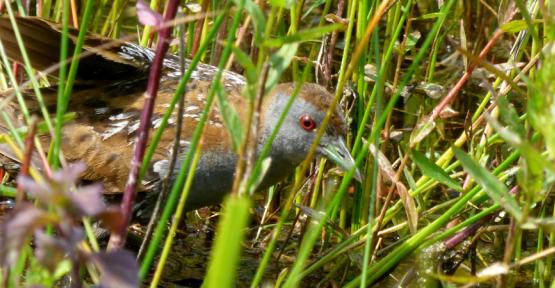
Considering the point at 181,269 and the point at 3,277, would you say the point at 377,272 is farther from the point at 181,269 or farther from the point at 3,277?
the point at 3,277

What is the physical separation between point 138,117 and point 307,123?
2.33 feet

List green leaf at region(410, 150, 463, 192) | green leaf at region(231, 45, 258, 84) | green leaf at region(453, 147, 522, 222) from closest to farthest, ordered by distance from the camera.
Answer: green leaf at region(231, 45, 258, 84) → green leaf at region(453, 147, 522, 222) → green leaf at region(410, 150, 463, 192)

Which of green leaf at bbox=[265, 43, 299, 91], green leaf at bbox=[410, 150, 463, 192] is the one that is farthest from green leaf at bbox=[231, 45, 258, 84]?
green leaf at bbox=[410, 150, 463, 192]

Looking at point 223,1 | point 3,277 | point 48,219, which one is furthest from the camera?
point 223,1

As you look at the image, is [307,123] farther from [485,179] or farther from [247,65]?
[247,65]

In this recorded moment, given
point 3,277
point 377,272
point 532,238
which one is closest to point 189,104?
point 377,272

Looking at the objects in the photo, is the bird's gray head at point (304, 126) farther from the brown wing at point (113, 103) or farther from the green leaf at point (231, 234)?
the green leaf at point (231, 234)

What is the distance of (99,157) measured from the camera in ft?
13.0

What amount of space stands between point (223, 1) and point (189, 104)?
1.50 feet

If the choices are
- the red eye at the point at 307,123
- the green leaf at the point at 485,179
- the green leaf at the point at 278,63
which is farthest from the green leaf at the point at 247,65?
the red eye at the point at 307,123

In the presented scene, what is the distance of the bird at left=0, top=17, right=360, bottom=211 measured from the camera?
3869mm

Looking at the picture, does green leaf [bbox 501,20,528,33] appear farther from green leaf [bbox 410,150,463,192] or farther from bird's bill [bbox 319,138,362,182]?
bird's bill [bbox 319,138,362,182]

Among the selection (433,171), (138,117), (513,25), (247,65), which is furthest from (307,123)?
(247,65)

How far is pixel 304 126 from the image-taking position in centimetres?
404
